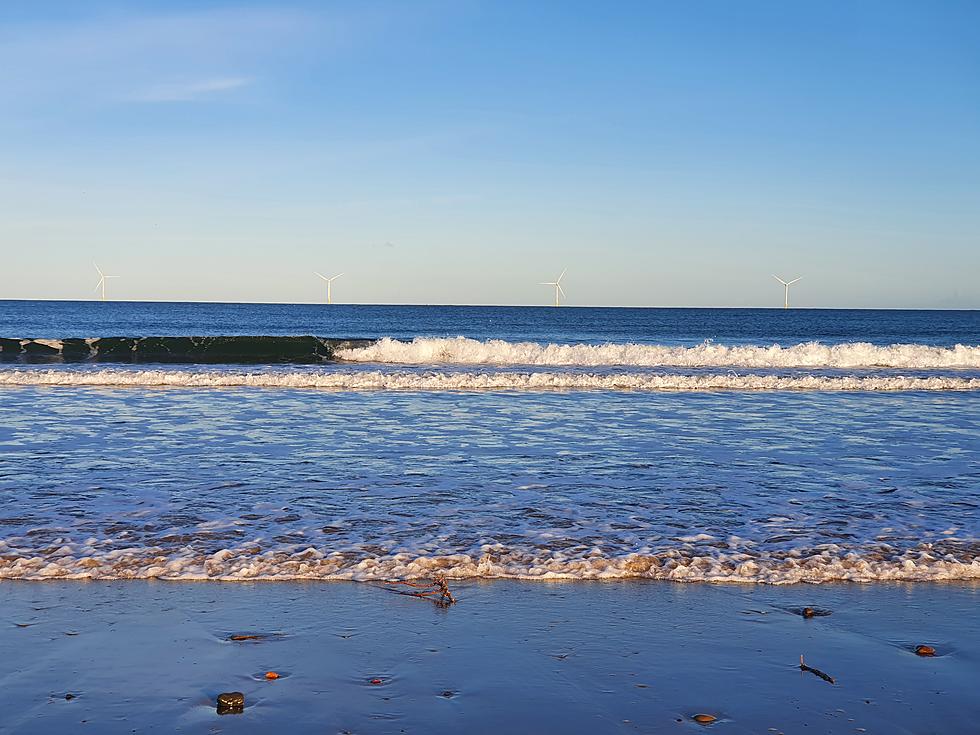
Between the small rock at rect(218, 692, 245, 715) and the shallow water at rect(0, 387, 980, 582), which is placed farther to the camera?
the shallow water at rect(0, 387, 980, 582)

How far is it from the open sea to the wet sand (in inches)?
17.0

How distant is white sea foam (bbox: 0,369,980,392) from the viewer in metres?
19.7

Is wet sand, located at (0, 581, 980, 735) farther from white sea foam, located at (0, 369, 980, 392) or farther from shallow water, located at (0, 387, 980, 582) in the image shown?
white sea foam, located at (0, 369, 980, 392)

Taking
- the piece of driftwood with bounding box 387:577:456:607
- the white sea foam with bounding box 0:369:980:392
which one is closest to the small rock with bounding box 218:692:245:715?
the piece of driftwood with bounding box 387:577:456:607

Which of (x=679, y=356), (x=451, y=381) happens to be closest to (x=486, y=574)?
(x=451, y=381)

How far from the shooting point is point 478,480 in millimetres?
8586

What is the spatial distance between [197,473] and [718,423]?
789cm

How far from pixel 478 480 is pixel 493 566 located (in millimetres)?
2842

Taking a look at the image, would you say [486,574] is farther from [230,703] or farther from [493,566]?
[230,703]

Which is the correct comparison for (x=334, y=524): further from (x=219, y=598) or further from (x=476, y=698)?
(x=476, y=698)

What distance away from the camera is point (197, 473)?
8766 mm

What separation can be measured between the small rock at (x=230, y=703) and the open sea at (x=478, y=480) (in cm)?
182

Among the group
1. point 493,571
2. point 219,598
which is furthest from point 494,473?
point 219,598

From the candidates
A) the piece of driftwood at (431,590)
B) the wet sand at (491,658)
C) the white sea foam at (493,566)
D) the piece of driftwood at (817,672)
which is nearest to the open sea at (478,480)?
the white sea foam at (493,566)
